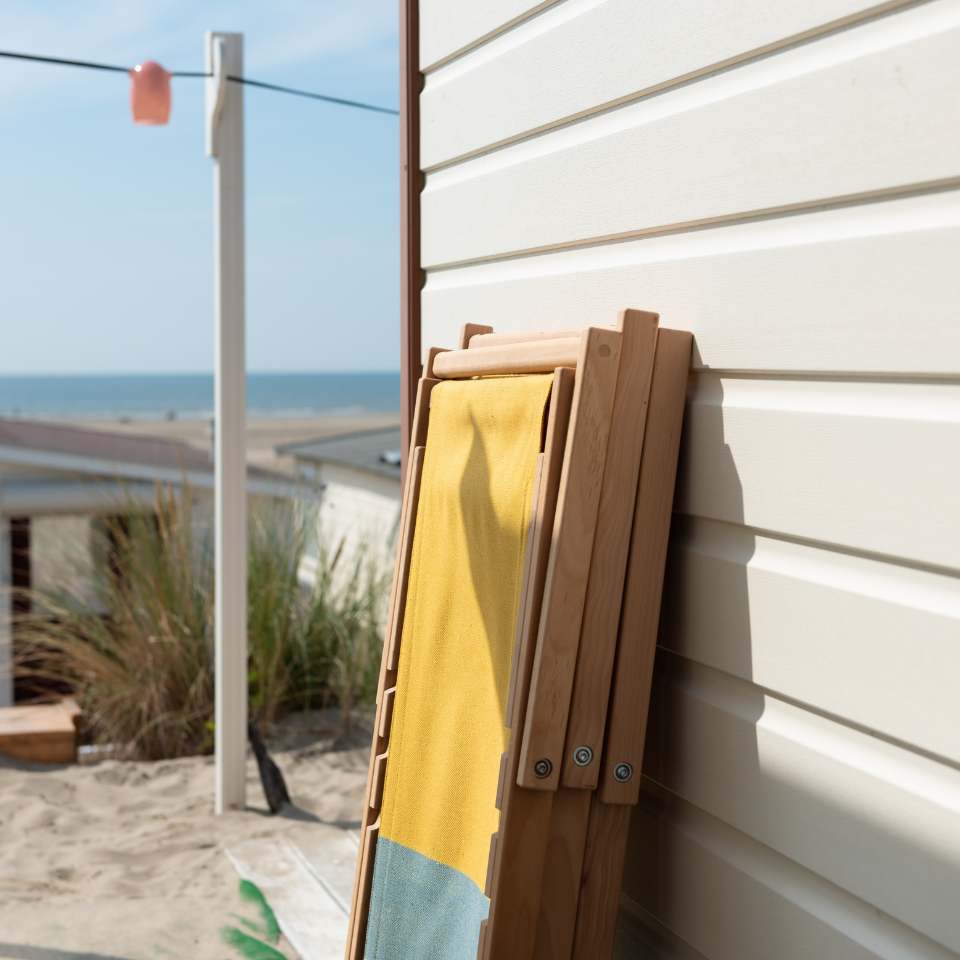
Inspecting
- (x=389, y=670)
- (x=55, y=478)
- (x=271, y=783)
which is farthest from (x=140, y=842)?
(x=55, y=478)

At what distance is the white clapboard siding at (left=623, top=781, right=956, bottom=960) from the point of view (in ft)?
3.45

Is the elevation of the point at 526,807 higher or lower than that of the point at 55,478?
higher

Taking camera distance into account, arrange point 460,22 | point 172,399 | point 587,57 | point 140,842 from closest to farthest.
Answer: point 587,57, point 460,22, point 140,842, point 172,399

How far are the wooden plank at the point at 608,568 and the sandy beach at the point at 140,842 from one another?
1.84 m

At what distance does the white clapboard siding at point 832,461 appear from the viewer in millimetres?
960

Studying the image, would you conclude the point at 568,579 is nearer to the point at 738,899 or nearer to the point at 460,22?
the point at 738,899

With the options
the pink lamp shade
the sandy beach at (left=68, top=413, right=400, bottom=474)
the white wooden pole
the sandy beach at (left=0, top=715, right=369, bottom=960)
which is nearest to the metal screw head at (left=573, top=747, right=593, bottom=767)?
the sandy beach at (left=0, top=715, right=369, bottom=960)

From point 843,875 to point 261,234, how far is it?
63.2 meters

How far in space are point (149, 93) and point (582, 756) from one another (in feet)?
11.0

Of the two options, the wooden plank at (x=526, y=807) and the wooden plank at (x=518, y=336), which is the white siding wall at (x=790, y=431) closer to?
the wooden plank at (x=518, y=336)

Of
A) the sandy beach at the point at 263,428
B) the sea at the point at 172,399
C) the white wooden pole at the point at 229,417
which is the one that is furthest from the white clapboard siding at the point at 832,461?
the sea at the point at 172,399

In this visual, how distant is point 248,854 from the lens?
3383mm

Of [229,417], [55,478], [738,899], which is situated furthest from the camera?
[55,478]

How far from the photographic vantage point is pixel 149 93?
12.0ft
